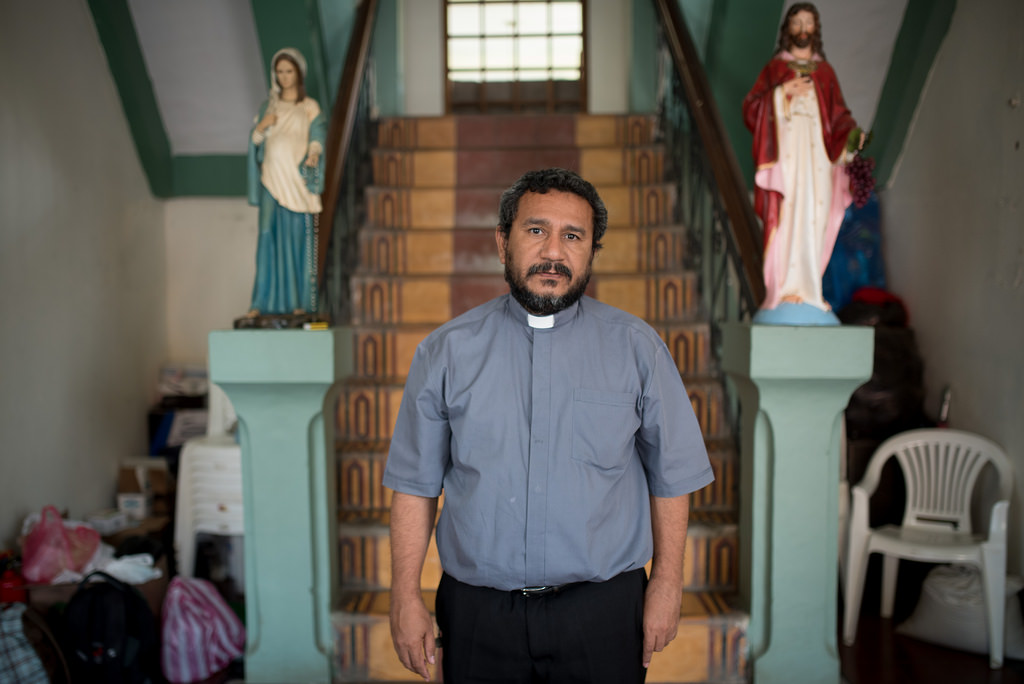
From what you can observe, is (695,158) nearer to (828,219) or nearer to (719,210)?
(719,210)

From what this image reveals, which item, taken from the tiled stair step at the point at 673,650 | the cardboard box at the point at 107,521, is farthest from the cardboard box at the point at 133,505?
the tiled stair step at the point at 673,650

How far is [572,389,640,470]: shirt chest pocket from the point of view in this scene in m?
1.49

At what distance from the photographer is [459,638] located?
60.6 inches

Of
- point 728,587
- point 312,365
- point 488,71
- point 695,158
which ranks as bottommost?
point 728,587

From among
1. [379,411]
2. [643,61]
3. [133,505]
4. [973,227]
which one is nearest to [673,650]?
[379,411]

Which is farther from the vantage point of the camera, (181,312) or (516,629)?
(181,312)

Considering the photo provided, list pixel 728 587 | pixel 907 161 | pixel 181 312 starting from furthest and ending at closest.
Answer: pixel 181 312 < pixel 907 161 < pixel 728 587

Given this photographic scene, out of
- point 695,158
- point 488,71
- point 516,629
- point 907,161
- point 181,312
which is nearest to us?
point 516,629

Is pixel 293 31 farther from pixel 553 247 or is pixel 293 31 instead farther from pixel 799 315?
pixel 553 247

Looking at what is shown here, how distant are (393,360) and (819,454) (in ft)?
5.92

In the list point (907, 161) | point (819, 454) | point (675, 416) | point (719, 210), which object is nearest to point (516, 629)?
point (675, 416)

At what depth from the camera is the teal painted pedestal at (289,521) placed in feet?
8.03

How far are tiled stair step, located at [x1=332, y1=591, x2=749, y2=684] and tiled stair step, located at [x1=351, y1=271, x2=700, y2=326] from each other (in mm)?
1437

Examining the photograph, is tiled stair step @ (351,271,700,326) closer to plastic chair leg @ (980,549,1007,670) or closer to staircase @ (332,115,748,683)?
staircase @ (332,115,748,683)
